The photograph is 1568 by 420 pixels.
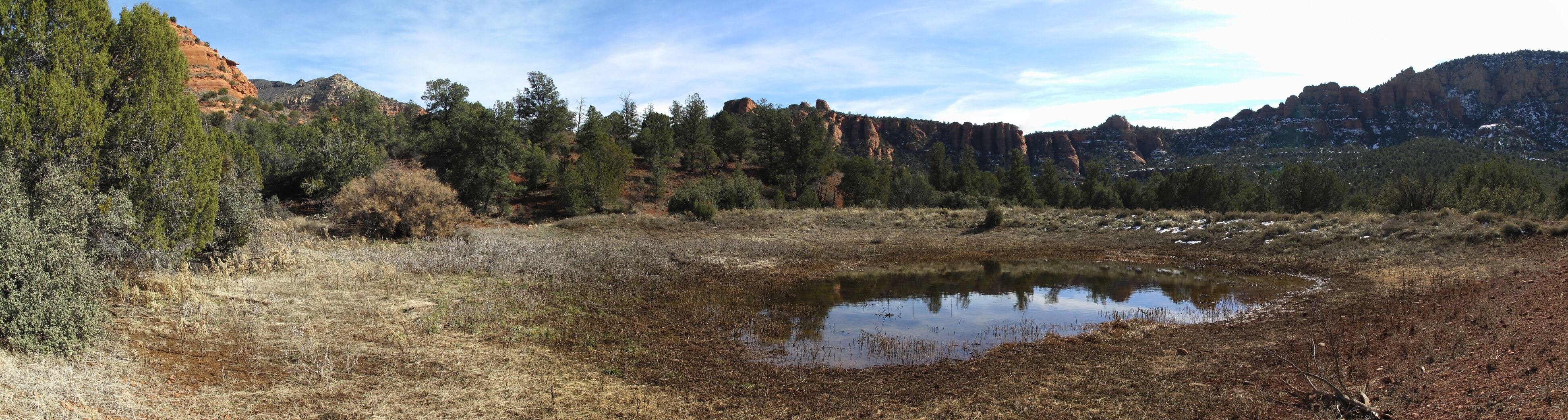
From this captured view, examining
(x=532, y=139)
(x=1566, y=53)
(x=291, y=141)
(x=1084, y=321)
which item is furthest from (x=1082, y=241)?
(x=1566, y=53)

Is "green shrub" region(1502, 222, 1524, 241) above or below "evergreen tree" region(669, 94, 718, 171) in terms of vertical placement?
below

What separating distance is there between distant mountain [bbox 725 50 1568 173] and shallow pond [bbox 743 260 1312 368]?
5250 centimetres

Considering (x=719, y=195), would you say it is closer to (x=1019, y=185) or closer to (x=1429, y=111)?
(x=1019, y=185)

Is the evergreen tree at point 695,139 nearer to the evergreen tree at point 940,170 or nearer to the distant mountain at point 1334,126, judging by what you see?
the evergreen tree at point 940,170

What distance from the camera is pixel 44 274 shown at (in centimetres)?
612

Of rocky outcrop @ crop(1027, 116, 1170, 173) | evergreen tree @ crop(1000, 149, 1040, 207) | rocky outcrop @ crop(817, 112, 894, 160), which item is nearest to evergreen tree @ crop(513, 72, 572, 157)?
evergreen tree @ crop(1000, 149, 1040, 207)

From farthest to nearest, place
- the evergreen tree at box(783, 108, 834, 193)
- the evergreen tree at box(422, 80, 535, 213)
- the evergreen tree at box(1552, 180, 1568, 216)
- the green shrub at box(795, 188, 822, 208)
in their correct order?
1. the evergreen tree at box(783, 108, 834, 193)
2. the green shrub at box(795, 188, 822, 208)
3. the evergreen tree at box(422, 80, 535, 213)
4. the evergreen tree at box(1552, 180, 1568, 216)

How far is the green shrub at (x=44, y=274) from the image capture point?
19.3 feet

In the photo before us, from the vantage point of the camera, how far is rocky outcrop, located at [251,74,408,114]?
278ft

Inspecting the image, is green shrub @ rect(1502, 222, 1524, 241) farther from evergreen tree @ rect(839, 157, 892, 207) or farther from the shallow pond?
evergreen tree @ rect(839, 157, 892, 207)

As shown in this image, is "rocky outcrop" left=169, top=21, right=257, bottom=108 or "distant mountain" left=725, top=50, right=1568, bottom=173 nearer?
"rocky outcrop" left=169, top=21, right=257, bottom=108

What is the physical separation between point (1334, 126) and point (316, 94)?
560 feet

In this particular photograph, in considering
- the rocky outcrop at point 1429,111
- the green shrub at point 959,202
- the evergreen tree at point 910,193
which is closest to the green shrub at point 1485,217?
the green shrub at point 959,202

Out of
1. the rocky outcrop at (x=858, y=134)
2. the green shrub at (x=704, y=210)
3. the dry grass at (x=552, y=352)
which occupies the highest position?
the rocky outcrop at (x=858, y=134)
